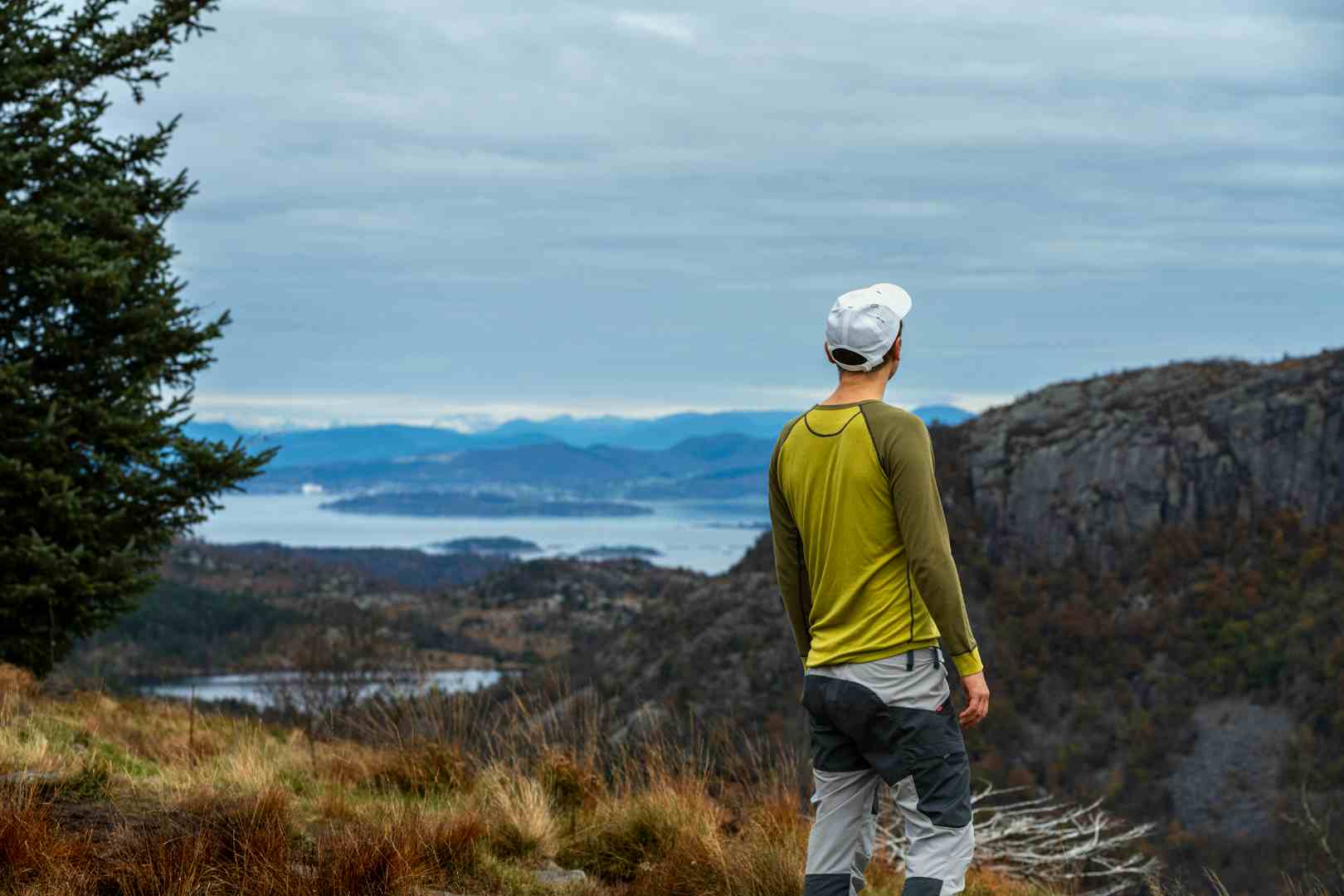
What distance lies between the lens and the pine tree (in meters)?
A: 11.0

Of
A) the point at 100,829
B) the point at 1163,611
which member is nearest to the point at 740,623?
the point at 1163,611

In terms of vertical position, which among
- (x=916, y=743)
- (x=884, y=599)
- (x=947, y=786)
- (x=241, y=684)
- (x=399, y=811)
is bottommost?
(x=241, y=684)

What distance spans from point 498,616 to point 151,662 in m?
29.8

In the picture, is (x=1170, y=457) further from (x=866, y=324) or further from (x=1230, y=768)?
(x=866, y=324)

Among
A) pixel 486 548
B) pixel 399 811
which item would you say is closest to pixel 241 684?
pixel 399 811

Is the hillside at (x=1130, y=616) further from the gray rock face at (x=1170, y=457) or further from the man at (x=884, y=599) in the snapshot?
the man at (x=884, y=599)

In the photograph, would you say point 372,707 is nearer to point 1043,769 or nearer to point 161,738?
point 161,738

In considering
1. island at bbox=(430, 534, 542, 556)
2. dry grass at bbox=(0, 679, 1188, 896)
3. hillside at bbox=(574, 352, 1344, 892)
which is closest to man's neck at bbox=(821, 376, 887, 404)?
dry grass at bbox=(0, 679, 1188, 896)

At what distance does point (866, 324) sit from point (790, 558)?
81cm

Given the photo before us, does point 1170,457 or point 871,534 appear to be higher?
point 1170,457

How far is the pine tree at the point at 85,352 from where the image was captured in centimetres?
1100

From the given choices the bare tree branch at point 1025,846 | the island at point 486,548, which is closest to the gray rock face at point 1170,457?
the bare tree branch at point 1025,846

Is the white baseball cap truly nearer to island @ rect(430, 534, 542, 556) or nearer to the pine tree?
the pine tree

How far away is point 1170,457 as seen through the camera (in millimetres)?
91438
